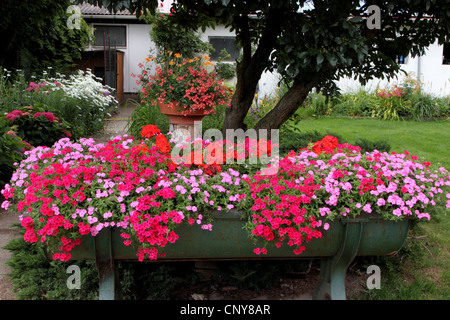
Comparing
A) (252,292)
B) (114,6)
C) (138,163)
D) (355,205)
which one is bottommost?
(252,292)

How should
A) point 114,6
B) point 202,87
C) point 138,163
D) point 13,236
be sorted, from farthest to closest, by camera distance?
point 202,87
point 13,236
point 114,6
point 138,163

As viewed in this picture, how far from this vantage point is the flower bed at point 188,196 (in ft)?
6.41

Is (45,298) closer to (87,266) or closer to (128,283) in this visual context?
(87,266)

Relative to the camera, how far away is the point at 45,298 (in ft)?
8.61

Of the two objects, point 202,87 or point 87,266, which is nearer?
point 87,266

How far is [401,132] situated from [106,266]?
7.33 m

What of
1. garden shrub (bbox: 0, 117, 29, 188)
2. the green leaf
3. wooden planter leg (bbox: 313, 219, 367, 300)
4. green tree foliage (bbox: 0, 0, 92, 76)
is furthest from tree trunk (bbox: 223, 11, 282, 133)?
green tree foliage (bbox: 0, 0, 92, 76)

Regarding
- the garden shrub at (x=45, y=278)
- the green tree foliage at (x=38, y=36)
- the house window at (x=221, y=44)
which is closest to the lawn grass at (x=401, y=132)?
the house window at (x=221, y=44)

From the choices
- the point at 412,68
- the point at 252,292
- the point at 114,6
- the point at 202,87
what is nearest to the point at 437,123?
the point at 412,68

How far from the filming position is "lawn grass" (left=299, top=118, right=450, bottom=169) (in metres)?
6.36

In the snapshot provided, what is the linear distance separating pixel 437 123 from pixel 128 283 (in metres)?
9.15

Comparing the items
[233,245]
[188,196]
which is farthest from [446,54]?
[188,196]

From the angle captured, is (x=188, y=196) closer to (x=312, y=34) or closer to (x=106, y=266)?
(x=106, y=266)

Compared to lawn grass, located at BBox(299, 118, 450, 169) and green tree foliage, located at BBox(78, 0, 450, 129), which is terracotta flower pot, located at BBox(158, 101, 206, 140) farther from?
lawn grass, located at BBox(299, 118, 450, 169)
